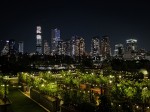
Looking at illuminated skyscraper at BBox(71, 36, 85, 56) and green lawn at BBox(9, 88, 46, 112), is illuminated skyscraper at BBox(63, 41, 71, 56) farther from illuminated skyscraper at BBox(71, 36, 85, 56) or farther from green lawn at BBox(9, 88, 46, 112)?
green lawn at BBox(9, 88, 46, 112)

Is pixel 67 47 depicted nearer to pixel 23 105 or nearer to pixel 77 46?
pixel 77 46

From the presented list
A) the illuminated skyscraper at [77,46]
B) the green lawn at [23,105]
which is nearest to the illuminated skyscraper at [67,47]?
the illuminated skyscraper at [77,46]

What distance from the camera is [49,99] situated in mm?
18375

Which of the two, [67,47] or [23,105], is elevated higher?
[67,47]

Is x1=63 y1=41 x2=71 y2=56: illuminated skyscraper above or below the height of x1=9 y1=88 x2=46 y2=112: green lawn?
above

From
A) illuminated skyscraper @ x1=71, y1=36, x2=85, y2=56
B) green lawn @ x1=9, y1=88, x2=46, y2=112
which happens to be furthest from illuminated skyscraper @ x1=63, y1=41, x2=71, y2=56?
green lawn @ x1=9, y1=88, x2=46, y2=112

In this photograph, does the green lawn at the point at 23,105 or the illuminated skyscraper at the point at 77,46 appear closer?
the green lawn at the point at 23,105

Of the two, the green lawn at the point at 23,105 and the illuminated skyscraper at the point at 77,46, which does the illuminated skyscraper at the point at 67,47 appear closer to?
the illuminated skyscraper at the point at 77,46

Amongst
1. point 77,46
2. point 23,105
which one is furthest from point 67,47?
point 23,105

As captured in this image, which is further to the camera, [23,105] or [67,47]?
[67,47]

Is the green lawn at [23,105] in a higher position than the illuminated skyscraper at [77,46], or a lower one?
lower

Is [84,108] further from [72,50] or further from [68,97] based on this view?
[72,50]

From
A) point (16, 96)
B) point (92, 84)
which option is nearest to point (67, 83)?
point (92, 84)

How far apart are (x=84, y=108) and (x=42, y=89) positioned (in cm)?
740
